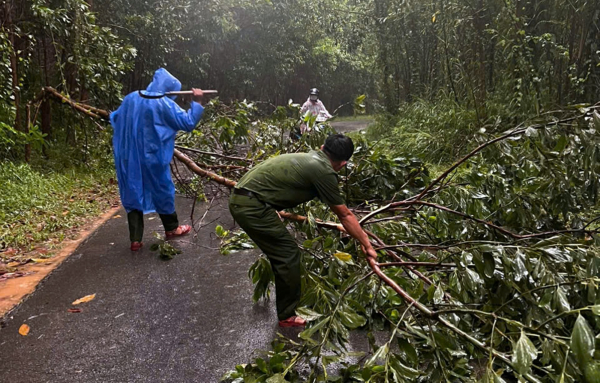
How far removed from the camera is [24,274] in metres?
4.18

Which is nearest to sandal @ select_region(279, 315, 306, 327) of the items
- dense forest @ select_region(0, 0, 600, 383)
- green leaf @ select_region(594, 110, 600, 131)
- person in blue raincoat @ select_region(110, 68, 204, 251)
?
dense forest @ select_region(0, 0, 600, 383)

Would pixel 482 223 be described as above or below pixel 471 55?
below

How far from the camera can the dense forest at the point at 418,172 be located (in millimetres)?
2328

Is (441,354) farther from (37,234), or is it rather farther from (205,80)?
(205,80)

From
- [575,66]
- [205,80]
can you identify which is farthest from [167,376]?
[205,80]

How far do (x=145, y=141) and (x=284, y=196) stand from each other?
217cm

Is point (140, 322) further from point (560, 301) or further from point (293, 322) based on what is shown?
point (560, 301)

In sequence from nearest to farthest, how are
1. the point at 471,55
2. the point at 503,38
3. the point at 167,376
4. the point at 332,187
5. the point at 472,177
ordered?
the point at 167,376
the point at 332,187
the point at 472,177
the point at 503,38
the point at 471,55

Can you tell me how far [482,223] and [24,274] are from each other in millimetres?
3817

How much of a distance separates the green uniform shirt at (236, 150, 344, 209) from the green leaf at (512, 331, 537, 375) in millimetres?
1371

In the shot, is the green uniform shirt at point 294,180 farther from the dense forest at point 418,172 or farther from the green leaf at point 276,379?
the green leaf at point 276,379

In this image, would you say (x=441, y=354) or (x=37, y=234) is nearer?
(x=441, y=354)

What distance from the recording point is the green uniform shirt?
2.93 metres

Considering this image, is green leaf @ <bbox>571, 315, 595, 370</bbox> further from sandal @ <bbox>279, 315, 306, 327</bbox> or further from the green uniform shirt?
sandal @ <bbox>279, 315, 306, 327</bbox>
